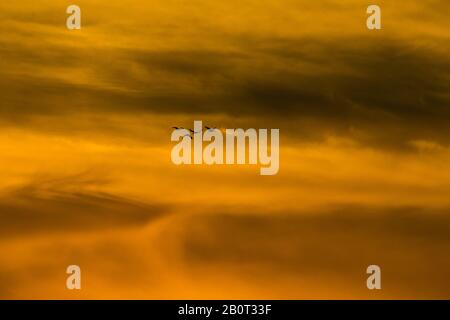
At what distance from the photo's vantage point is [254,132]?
76.8 meters
